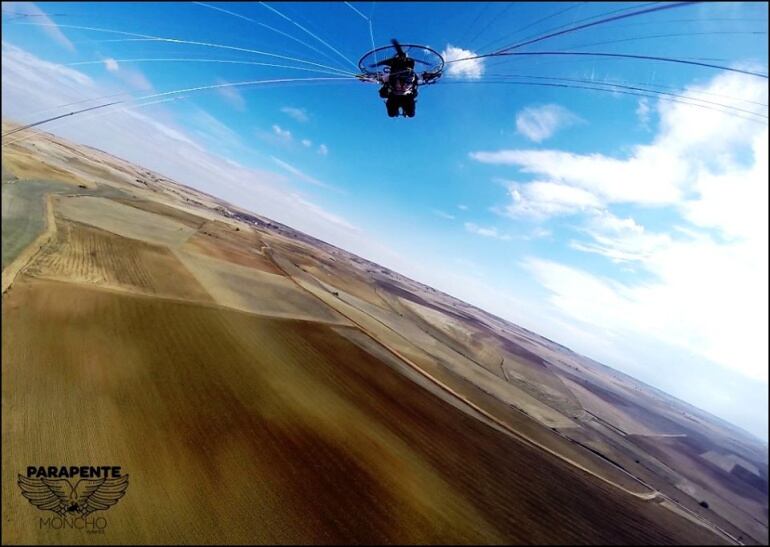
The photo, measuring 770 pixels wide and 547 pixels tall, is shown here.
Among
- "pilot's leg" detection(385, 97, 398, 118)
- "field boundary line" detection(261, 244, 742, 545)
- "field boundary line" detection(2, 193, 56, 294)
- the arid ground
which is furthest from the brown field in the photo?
"pilot's leg" detection(385, 97, 398, 118)

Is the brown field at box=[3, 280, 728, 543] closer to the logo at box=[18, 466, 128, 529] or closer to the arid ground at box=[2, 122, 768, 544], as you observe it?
the arid ground at box=[2, 122, 768, 544]

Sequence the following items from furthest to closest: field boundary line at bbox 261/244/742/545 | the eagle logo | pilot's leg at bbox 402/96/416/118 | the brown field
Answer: field boundary line at bbox 261/244/742/545 < pilot's leg at bbox 402/96/416/118 < the brown field < the eagle logo

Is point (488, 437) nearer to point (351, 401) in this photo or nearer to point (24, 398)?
point (351, 401)

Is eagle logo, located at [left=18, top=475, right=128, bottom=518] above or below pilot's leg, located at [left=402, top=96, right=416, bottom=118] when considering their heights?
below

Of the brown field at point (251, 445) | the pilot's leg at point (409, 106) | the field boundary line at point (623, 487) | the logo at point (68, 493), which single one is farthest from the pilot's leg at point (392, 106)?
the field boundary line at point (623, 487)

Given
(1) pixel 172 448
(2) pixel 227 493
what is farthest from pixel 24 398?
(2) pixel 227 493

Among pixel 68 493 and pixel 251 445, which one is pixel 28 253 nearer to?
pixel 68 493

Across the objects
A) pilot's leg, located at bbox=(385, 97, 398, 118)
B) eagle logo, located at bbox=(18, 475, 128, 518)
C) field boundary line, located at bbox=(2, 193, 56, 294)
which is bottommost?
eagle logo, located at bbox=(18, 475, 128, 518)

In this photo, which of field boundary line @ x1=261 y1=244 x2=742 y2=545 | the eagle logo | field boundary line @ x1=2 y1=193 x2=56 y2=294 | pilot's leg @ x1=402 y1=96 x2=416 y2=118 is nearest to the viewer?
the eagle logo

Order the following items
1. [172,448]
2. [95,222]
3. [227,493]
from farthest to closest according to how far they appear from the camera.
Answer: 1. [95,222]
2. [172,448]
3. [227,493]
